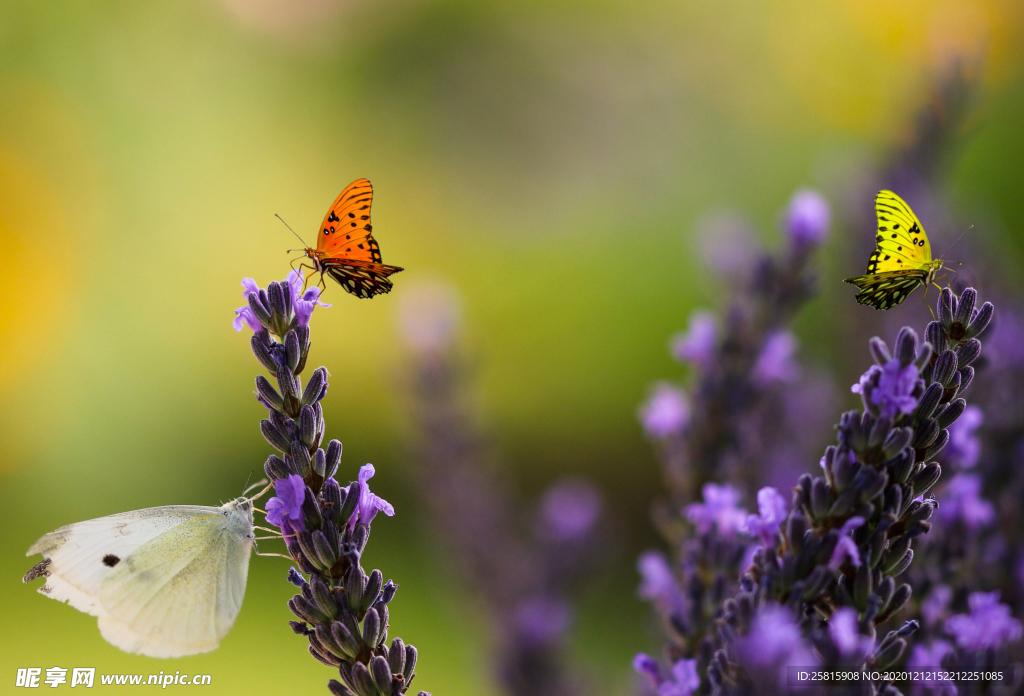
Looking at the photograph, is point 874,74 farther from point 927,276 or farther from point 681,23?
point 927,276

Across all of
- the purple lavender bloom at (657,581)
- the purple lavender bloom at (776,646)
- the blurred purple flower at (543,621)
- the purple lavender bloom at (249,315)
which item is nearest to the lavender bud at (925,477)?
the purple lavender bloom at (776,646)

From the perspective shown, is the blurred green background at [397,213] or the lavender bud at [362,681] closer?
the lavender bud at [362,681]

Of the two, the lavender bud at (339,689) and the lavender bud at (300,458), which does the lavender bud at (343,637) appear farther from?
the lavender bud at (300,458)

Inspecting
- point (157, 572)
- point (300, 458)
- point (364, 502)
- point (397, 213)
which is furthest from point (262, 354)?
point (397, 213)

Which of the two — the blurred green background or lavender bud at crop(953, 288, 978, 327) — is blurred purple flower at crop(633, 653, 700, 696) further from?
the blurred green background

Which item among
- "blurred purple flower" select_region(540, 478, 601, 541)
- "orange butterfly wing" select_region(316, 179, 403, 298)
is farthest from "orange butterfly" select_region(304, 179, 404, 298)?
"blurred purple flower" select_region(540, 478, 601, 541)

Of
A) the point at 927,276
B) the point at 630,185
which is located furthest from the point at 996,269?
the point at 630,185
